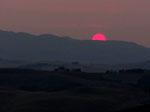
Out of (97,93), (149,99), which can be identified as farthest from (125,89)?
(149,99)

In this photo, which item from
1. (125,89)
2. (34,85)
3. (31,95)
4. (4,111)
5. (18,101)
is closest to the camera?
(4,111)

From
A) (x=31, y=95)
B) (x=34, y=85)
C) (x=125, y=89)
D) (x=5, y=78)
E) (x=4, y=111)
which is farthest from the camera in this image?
(x=5, y=78)

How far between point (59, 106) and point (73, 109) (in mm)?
1776

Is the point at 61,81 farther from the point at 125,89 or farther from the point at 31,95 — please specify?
the point at 31,95

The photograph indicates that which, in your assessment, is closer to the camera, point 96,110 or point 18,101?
point 96,110

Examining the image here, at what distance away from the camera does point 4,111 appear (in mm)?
43750

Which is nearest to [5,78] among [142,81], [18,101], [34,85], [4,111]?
[34,85]

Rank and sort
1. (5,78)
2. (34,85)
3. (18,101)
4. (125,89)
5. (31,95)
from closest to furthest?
(18,101) → (31,95) → (125,89) → (34,85) → (5,78)

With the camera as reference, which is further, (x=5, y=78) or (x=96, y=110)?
(x=5, y=78)

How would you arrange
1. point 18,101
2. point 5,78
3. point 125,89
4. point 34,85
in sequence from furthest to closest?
1. point 5,78
2. point 34,85
3. point 125,89
4. point 18,101

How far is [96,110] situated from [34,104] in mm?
6423

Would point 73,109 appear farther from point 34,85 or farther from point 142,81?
point 142,81

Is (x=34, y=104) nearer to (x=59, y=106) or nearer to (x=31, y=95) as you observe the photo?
(x=59, y=106)

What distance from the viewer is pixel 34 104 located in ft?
150
